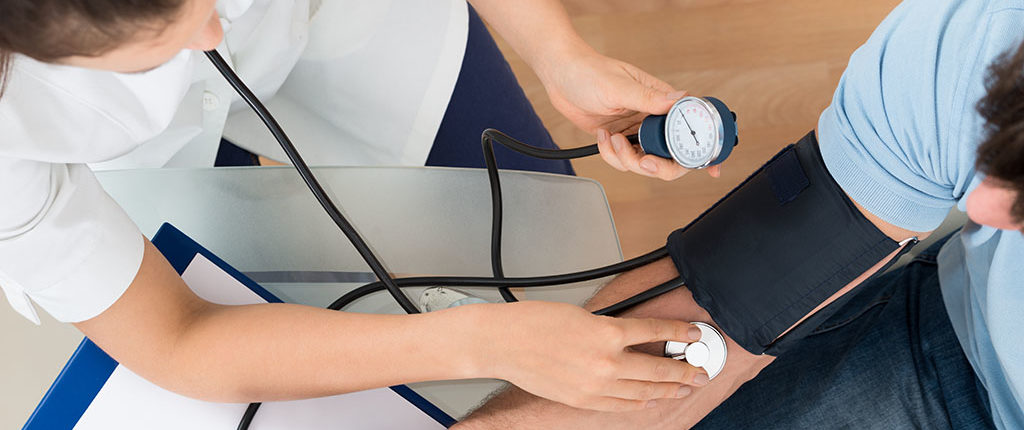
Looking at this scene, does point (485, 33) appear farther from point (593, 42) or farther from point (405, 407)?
point (593, 42)

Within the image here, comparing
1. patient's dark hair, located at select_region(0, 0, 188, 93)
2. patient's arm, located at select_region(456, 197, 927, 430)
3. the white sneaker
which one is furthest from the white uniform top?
patient's arm, located at select_region(456, 197, 927, 430)

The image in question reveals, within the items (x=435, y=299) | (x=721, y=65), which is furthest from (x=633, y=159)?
(x=721, y=65)

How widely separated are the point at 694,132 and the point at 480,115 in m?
0.39

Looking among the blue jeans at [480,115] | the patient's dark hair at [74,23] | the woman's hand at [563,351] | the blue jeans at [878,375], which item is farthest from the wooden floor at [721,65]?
the patient's dark hair at [74,23]

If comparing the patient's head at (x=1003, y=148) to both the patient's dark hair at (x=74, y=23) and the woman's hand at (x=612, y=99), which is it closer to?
the woman's hand at (x=612, y=99)

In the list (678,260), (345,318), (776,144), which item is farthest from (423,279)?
(776,144)

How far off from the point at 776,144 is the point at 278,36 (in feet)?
3.62

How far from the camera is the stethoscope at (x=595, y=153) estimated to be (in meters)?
0.66

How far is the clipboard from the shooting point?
24.4 inches

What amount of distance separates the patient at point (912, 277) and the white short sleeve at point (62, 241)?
0.38 metres

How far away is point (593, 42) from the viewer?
Answer: 1.66 meters

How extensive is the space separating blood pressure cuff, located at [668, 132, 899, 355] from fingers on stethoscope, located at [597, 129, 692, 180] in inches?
2.9

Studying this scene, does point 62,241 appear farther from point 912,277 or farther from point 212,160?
point 912,277

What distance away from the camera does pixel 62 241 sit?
57 centimetres
